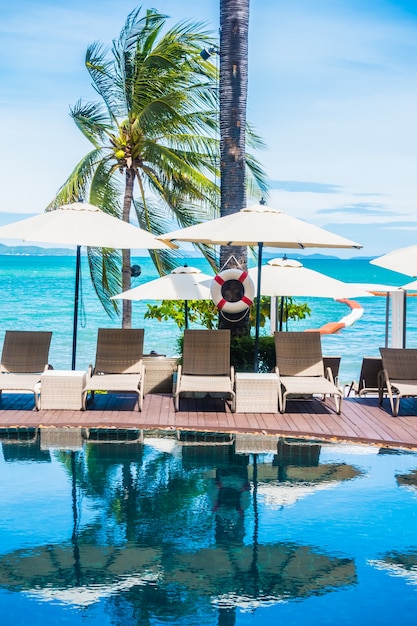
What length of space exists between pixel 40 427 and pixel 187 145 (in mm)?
8232

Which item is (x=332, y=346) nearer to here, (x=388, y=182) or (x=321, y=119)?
(x=321, y=119)

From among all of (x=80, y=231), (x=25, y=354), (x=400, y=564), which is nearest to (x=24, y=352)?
(x=25, y=354)

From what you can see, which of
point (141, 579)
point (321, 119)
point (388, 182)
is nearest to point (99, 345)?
point (141, 579)

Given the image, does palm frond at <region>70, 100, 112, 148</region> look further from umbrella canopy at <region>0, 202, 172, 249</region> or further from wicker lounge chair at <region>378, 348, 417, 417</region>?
wicker lounge chair at <region>378, 348, 417, 417</region>

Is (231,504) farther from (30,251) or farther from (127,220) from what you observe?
(30,251)

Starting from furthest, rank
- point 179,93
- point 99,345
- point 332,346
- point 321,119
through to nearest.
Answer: point 321,119
point 332,346
point 179,93
point 99,345

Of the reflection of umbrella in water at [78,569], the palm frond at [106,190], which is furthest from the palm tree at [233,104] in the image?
the reflection of umbrella in water at [78,569]

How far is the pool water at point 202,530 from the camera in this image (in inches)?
209

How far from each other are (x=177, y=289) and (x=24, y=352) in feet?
7.16

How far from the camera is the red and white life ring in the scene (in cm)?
1084

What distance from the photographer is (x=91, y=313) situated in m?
56.2

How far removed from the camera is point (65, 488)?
24.6 ft

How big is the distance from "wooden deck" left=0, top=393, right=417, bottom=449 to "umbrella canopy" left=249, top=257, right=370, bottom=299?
4.77ft

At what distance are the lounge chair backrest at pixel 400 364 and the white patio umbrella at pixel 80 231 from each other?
3166mm
